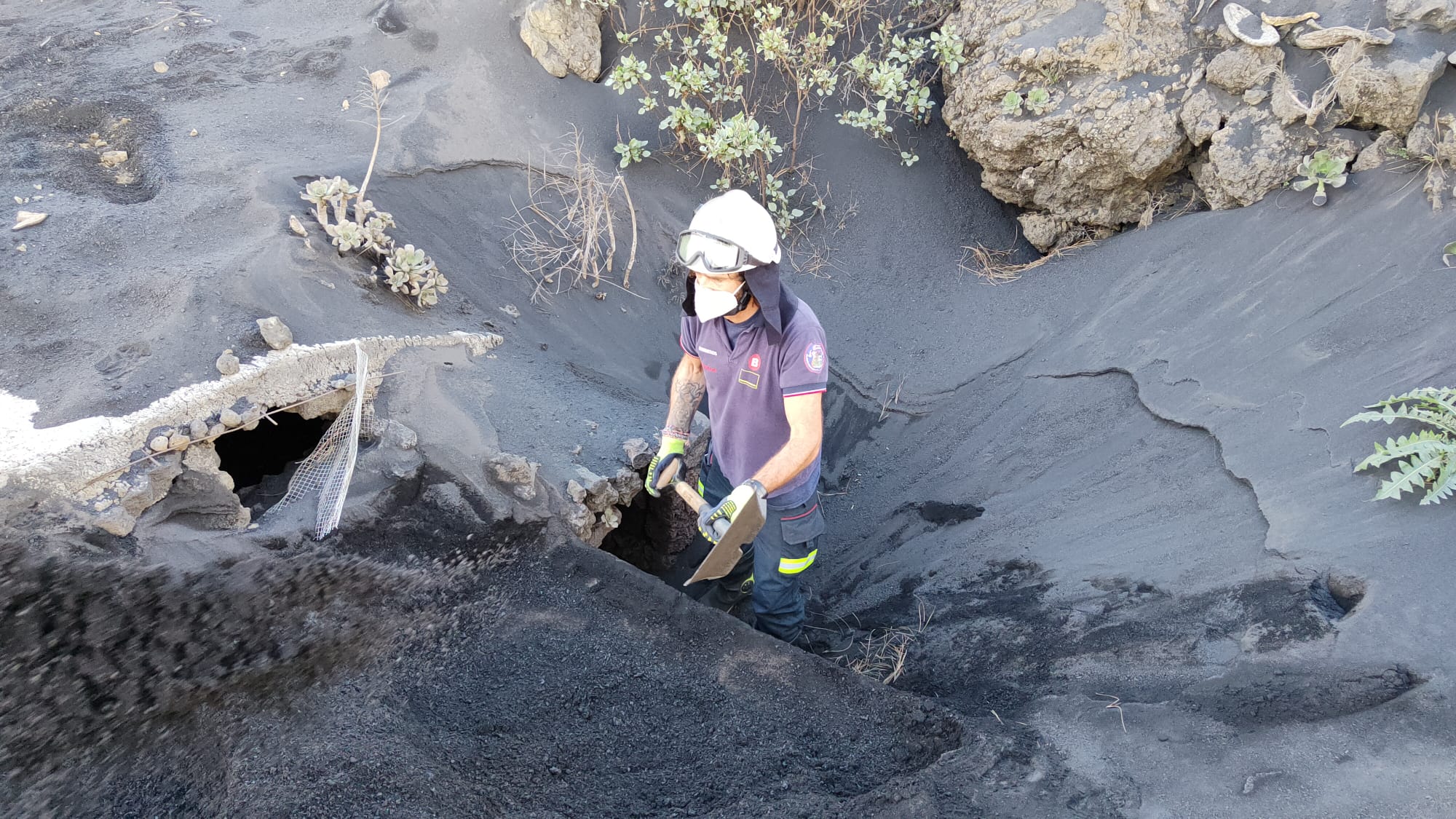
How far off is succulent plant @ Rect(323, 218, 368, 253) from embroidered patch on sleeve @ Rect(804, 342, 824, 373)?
2.27 meters

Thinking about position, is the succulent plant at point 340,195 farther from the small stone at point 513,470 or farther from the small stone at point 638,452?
the small stone at point 638,452

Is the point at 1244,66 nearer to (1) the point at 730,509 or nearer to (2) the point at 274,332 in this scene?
(1) the point at 730,509

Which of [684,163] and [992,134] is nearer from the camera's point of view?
[992,134]

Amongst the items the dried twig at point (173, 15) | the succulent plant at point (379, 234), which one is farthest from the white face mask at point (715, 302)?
the dried twig at point (173, 15)

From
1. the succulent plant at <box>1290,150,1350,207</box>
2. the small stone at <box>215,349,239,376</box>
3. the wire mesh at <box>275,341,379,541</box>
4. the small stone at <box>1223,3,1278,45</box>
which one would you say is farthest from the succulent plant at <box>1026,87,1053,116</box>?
the small stone at <box>215,349,239,376</box>

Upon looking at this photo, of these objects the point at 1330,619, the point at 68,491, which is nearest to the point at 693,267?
the point at 68,491

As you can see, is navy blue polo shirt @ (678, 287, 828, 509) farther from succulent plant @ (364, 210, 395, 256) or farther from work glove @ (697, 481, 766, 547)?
succulent plant @ (364, 210, 395, 256)

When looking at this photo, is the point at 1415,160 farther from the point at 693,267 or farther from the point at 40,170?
the point at 40,170

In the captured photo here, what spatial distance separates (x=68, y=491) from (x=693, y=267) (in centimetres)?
208

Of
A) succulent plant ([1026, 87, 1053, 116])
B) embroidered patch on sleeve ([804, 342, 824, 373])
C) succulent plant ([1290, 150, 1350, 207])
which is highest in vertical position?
succulent plant ([1290, 150, 1350, 207])

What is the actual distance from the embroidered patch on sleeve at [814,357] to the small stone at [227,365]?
82.1 inches

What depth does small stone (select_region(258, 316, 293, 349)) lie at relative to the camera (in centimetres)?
339

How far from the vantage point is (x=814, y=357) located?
2916 millimetres

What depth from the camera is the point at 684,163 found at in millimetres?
5711
